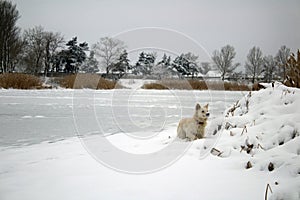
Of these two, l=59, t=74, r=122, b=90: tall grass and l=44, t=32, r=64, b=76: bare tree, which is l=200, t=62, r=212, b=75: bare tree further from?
l=44, t=32, r=64, b=76: bare tree

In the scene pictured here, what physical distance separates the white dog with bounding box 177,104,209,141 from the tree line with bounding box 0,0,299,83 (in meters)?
2.06

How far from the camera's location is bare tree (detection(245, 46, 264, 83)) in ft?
183

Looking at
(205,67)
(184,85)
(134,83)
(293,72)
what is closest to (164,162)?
(293,72)

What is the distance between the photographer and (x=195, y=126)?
15.9ft

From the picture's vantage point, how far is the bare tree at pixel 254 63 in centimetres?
5591

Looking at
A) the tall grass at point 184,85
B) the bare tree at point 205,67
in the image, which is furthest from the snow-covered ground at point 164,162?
the bare tree at point 205,67

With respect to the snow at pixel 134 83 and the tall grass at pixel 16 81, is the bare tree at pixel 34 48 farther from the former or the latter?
the tall grass at pixel 16 81

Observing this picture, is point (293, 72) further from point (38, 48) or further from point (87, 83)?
point (38, 48)

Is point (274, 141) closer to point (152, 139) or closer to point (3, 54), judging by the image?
point (152, 139)

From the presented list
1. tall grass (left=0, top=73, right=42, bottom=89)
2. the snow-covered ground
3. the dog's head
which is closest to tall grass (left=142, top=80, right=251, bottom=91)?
tall grass (left=0, top=73, right=42, bottom=89)

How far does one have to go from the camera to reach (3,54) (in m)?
32.8

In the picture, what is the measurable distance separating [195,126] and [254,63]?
57.2 metres

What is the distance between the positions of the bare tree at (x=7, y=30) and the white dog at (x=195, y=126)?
112 feet

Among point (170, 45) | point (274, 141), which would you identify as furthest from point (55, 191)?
point (170, 45)
